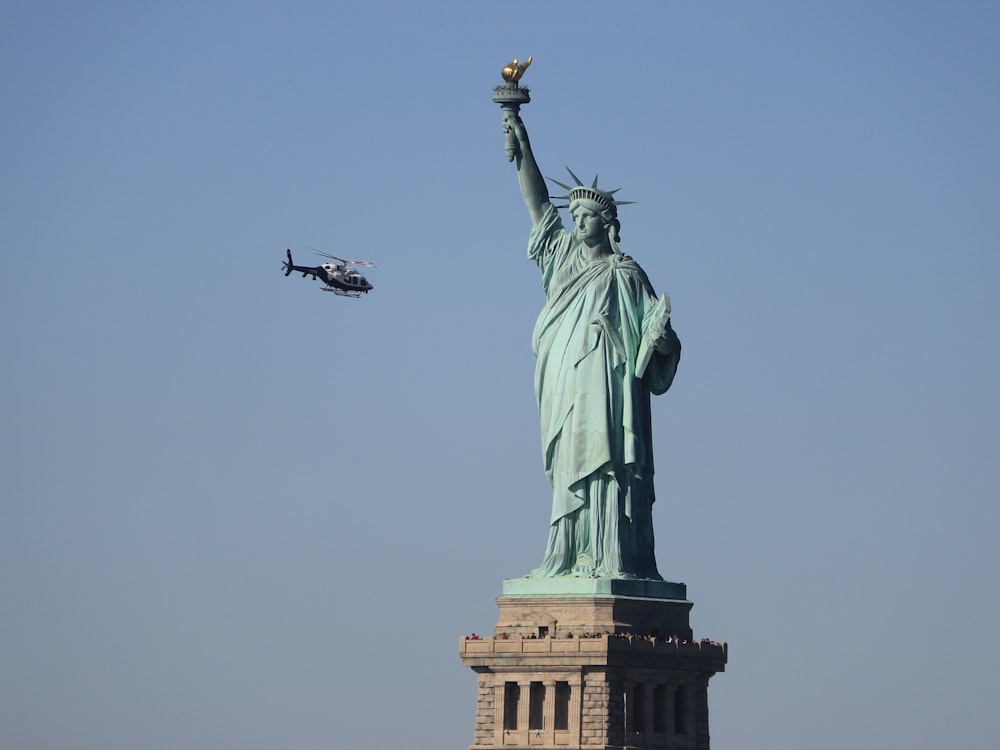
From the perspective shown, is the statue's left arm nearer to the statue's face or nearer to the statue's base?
the statue's face

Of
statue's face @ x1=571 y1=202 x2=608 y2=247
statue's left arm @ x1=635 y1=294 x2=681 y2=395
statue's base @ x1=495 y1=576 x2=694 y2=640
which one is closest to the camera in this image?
statue's base @ x1=495 y1=576 x2=694 y2=640

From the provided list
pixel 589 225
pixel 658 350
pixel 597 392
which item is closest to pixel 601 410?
pixel 597 392

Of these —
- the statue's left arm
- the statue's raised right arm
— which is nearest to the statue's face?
the statue's raised right arm

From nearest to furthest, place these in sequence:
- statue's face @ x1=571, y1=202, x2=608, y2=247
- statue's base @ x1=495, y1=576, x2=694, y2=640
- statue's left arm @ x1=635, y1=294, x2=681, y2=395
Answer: statue's base @ x1=495, y1=576, x2=694, y2=640 → statue's left arm @ x1=635, y1=294, x2=681, y2=395 → statue's face @ x1=571, y1=202, x2=608, y2=247

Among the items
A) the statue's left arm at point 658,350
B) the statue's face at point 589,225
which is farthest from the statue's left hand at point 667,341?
the statue's face at point 589,225

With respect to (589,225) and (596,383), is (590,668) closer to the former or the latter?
(596,383)

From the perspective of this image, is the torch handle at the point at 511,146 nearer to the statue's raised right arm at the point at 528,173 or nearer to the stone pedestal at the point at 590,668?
the statue's raised right arm at the point at 528,173

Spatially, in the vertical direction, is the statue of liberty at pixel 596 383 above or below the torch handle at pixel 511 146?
below

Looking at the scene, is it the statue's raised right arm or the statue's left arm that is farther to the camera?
the statue's raised right arm
